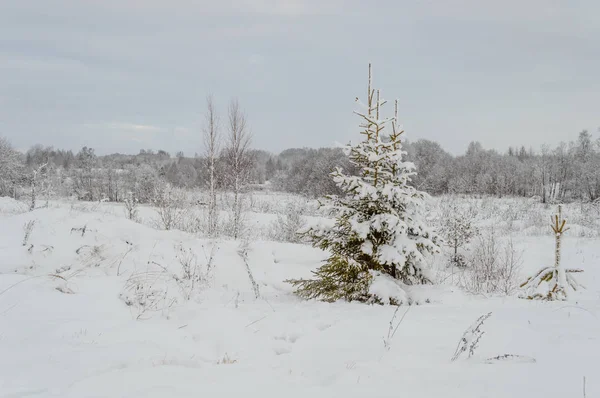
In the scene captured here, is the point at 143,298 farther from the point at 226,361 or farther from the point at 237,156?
the point at 237,156

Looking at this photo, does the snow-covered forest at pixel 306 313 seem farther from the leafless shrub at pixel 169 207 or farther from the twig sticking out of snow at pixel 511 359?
the leafless shrub at pixel 169 207

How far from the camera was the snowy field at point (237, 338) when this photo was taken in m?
2.14

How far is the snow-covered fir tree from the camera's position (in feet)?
16.2

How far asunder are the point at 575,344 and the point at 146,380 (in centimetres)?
Answer: 341

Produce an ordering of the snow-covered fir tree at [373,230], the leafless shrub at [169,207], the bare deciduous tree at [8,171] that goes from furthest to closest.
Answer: the bare deciduous tree at [8,171] → the leafless shrub at [169,207] → the snow-covered fir tree at [373,230]

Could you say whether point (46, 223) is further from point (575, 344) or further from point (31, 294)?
point (575, 344)

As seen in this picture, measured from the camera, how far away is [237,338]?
340 centimetres

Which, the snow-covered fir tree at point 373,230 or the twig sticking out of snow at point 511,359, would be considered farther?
the snow-covered fir tree at point 373,230

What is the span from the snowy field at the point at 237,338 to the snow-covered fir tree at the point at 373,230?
43cm

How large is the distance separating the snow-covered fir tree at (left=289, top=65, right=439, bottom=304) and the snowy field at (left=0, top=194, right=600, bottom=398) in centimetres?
43

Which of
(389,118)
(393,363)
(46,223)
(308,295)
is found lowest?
(308,295)

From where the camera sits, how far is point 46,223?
22.7 ft

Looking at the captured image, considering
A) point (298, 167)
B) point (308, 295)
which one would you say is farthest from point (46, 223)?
point (298, 167)

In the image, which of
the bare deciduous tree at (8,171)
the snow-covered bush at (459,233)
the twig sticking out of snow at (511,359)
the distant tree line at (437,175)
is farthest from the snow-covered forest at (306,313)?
the bare deciduous tree at (8,171)
